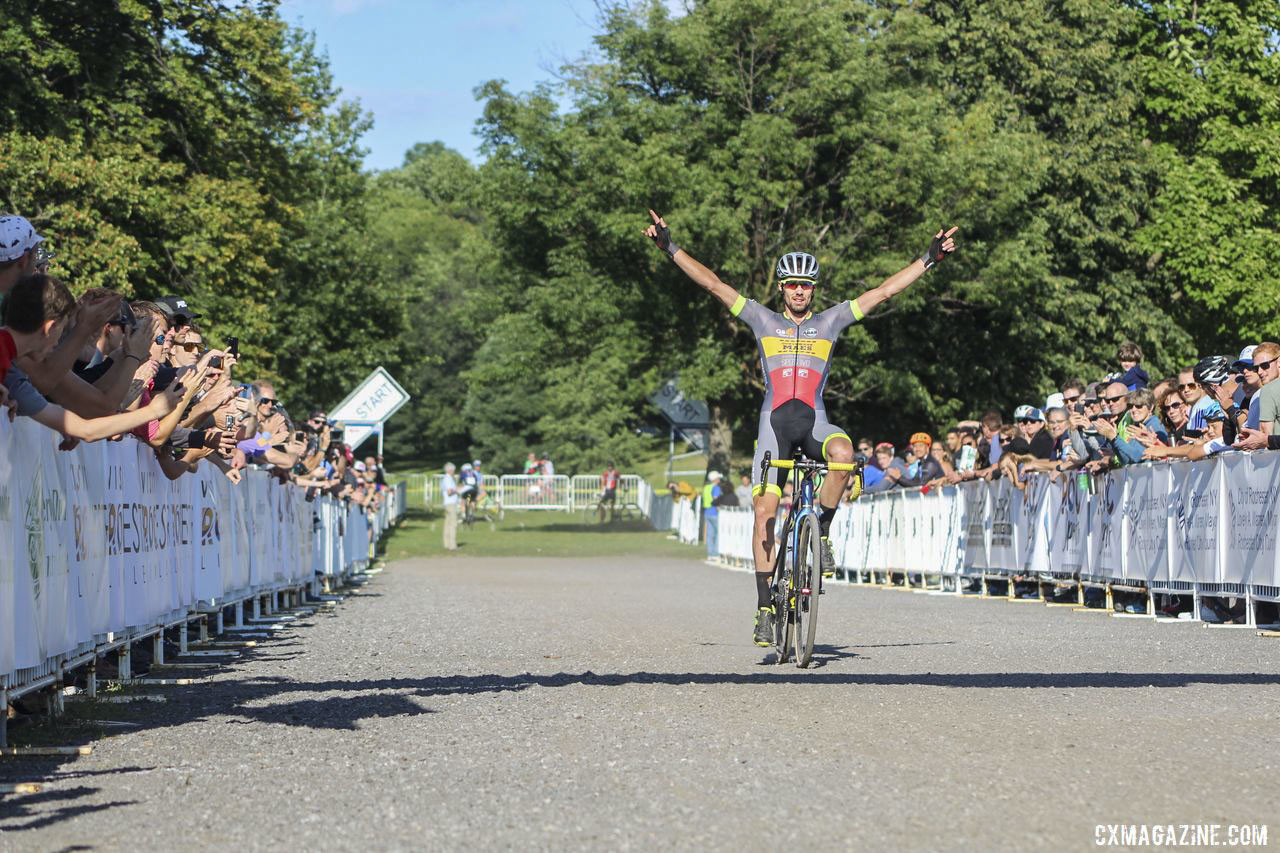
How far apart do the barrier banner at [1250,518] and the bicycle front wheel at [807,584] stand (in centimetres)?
475

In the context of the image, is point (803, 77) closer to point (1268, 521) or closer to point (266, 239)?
point (266, 239)

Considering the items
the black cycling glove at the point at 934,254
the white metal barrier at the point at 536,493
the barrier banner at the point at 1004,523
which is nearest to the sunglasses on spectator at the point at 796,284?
the black cycling glove at the point at 934,254

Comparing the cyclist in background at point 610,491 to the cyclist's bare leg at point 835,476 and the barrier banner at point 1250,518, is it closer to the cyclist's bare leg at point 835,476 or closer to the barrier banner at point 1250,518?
the barrier banner at point 1250,518

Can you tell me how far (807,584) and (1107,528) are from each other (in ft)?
26.4

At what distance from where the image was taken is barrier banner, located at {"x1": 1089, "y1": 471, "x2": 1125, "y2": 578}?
1797 cm

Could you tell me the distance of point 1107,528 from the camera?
1833cm

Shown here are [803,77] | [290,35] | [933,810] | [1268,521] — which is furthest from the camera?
[290,35]

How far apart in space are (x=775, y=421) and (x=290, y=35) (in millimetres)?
48001

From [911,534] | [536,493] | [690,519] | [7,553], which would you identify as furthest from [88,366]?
[536,493]

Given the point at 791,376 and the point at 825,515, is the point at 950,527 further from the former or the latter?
the point at 791,376

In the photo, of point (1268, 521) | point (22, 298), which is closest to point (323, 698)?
point (22, 298)

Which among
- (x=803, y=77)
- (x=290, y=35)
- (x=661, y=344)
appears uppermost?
(x=290, y=35)

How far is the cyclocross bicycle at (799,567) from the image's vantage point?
1102 centimetres

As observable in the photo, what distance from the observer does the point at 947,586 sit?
955 inches
